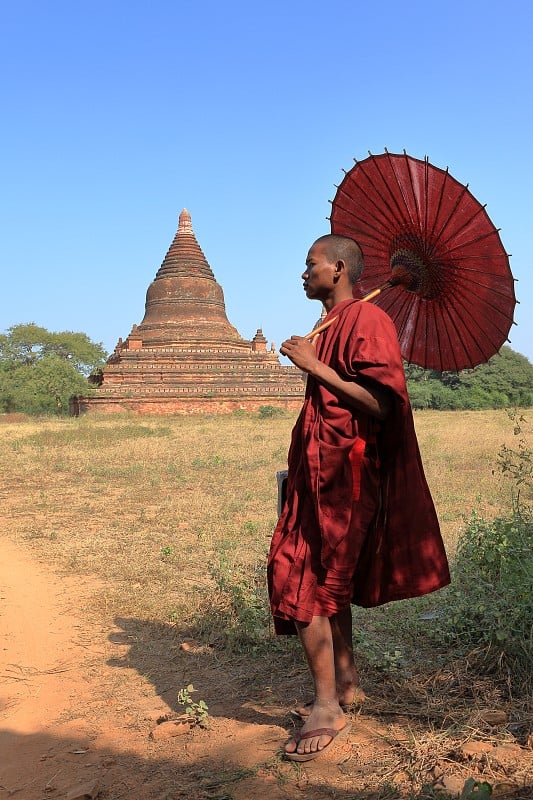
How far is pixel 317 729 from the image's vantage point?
2348 millimetres

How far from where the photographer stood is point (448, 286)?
9.52ft

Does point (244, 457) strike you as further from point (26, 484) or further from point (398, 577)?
point (398, 577)

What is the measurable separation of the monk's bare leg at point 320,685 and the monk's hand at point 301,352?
850 millimetres

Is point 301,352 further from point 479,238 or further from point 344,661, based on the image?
point 344,661

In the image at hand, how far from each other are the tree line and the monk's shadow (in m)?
19.7

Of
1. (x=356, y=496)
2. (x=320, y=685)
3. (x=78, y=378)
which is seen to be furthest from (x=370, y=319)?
(x=78, y=378)

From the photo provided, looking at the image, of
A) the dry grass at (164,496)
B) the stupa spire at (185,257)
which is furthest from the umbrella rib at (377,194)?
the stupa spire at (185,257)

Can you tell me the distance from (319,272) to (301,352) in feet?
1.25

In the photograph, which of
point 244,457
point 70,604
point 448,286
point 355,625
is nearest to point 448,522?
point 355,625

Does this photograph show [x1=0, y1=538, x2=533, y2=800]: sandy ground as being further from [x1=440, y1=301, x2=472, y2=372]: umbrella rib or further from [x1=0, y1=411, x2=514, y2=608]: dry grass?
[x1=440, y1=301, x2=472, y2=372]: umbrella rib

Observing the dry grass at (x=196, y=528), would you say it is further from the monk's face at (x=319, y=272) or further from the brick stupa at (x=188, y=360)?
the brick stupa at (x=188, y=360)

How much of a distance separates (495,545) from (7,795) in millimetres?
2683

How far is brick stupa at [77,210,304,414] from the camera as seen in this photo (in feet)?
73.2

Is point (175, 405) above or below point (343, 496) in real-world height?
above
